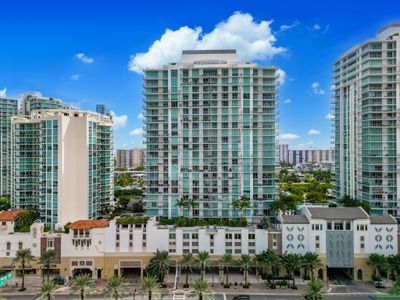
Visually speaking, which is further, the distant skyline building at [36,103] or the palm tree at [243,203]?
the distant skyline building at [36,103]

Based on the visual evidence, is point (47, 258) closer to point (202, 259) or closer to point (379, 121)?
point (202, 259)

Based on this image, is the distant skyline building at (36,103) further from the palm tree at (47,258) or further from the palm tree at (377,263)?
the palm tree at (377,263)

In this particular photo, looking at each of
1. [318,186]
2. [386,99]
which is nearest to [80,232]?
[386,99]

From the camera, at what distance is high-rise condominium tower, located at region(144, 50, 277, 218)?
290ft

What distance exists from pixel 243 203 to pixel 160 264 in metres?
31.2

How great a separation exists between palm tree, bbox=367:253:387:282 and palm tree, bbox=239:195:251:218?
30.5 m

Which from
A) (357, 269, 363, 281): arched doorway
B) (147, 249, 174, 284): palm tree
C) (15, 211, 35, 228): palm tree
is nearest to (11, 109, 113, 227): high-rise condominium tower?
(15, 211, 35, 228): palm tree

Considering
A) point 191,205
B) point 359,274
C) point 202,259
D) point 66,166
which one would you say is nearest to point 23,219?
point 66,166

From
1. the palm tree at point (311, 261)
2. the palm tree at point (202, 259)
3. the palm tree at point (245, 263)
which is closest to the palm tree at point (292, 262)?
the palm tree at point (311, 261)

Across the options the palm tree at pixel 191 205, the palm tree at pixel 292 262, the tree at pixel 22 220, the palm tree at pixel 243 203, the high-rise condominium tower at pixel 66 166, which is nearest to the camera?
the palm tree at pixel 292 262

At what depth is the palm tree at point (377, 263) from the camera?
59241mm

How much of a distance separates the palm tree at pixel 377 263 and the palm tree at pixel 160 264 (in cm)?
3727

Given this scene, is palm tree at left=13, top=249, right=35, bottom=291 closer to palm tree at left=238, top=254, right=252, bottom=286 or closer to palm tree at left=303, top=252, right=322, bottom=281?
palm tree at left=238, top=254, right=252, bottom=286

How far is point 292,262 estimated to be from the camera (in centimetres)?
5866
